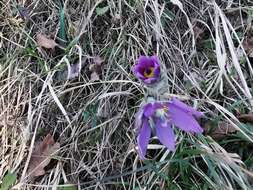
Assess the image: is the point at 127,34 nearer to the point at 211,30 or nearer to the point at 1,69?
the point at 211,30

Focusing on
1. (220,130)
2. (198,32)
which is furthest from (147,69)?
(198,32)

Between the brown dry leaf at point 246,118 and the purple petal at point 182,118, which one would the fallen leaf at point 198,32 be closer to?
the brown dry leaf at point 246,118

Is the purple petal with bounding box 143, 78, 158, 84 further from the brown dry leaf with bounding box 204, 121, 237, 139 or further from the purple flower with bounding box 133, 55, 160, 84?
the brown dry leaf with bounding box 204, 121, 237, 139

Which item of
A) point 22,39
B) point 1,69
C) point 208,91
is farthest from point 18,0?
point 208,91

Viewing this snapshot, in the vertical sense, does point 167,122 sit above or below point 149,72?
below

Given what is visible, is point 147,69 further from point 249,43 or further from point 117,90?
point 249,43

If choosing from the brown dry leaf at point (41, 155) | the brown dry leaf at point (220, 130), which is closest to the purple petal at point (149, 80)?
the brown dry leaf at point (220, 130)
